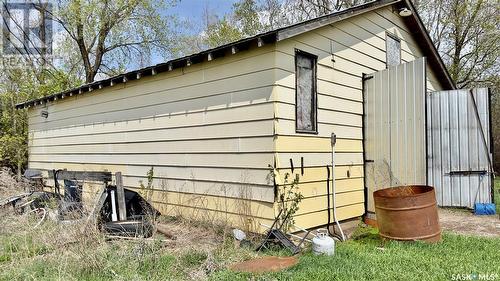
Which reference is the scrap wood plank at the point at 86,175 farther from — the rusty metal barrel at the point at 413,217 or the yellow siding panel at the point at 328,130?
the rusty metal barrel at the point at 413,217

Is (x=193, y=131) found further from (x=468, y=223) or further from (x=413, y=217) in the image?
(x=468, y=223)

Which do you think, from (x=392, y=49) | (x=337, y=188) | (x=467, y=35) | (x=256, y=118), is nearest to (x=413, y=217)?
(x=337, y=188)

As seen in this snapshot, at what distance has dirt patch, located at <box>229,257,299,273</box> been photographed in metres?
4.07

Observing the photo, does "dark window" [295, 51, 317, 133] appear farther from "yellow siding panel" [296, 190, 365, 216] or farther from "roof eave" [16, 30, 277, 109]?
"yellow siding panel" [296, 190, 365, 216]

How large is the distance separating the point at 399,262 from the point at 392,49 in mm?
5354

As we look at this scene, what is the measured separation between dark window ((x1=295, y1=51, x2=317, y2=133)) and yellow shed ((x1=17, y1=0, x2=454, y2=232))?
0.02m

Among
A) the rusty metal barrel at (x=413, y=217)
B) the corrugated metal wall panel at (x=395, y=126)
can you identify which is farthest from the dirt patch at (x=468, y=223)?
the rusty metal barrel at (x=413, y=217)

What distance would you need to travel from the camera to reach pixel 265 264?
4.24 m

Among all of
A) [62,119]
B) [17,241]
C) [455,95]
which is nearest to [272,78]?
[17,241]

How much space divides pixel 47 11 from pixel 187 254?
18208 millimetres

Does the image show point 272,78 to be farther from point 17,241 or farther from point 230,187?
point 17,241

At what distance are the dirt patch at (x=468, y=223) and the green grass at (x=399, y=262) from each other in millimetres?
863

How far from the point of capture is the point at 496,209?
26.3 ft

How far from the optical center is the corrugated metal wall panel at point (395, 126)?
600 centimetres
